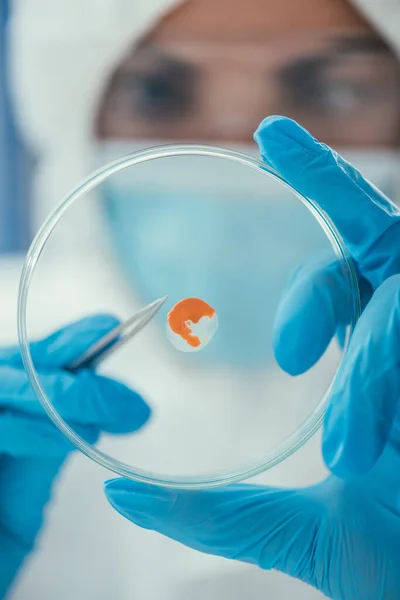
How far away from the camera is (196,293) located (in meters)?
1.10

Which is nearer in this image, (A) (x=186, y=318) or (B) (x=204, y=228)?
(A) (x=186, y=318)

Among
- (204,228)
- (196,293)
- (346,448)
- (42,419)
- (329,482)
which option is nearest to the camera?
(346,448)

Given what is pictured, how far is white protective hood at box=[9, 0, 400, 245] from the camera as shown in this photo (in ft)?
5.25

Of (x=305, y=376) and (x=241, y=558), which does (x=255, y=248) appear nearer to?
(x=305, y=376)

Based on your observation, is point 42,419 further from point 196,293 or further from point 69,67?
point 69,67

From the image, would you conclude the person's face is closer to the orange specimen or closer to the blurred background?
the blurred background

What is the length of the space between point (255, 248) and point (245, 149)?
32 cm

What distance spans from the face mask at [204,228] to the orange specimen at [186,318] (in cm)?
44

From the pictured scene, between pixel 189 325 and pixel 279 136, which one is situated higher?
pixel 279 136

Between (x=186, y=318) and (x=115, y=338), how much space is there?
0.11 metres

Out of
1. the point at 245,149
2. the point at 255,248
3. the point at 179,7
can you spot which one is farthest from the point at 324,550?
the point at 179,7

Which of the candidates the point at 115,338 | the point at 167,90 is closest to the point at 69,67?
the point at 167,90

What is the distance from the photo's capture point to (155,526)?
0.77 meters

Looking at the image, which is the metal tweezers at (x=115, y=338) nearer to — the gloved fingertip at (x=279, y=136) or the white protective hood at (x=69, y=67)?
the gloved fingertip at (x=279, y=136)
